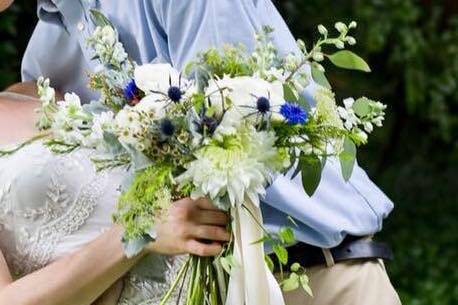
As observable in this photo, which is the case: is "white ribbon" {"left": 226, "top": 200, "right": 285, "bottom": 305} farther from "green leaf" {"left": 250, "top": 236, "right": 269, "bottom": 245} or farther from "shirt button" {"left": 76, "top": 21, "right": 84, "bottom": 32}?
"shirt button" {"left": 76, "top": 21, "right": 84, "bottom": 32}

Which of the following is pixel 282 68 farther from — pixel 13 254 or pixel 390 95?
pixel 390 95

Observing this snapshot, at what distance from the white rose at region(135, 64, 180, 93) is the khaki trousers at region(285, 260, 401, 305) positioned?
822mm

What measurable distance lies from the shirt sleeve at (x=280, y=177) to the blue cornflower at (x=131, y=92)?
30cm

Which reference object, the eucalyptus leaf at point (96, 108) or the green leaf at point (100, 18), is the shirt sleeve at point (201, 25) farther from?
the eucalyptus leaf at point (96, 108)

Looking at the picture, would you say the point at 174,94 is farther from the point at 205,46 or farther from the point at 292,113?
the point at 205,46

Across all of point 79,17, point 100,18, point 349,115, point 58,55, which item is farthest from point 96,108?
point 58,55

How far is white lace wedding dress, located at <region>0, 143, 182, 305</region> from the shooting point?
3264mm

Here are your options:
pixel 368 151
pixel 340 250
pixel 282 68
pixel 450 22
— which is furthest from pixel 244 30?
pixel 368 151

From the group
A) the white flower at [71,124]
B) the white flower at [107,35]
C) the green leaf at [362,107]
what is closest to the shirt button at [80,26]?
the white flower at [107,35]

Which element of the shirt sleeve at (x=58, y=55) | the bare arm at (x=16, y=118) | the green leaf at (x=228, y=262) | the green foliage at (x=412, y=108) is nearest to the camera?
the green leaf at (x=228, y=262)

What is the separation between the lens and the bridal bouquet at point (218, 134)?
2781 millimetres

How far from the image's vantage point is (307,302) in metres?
3.47

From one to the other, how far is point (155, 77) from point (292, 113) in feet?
0.88

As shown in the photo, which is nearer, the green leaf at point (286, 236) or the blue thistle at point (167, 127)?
the blue thistle at point (167, 127)
